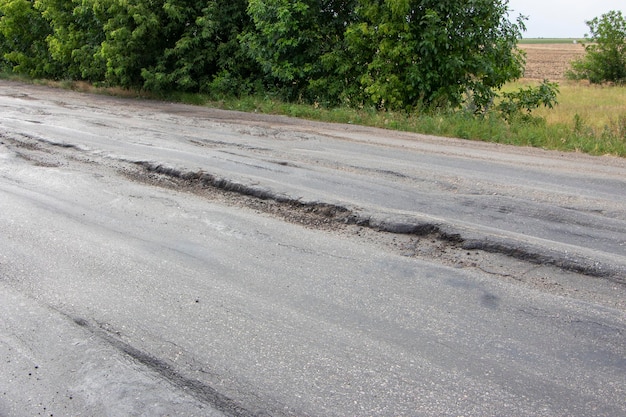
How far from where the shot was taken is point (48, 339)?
13.2ft

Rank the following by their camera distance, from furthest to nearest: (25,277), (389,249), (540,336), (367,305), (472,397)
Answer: (389,249) < (25,277) < (367,305) < (540,336) < (472,397)

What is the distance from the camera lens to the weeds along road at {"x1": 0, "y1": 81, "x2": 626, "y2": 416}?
11.3 ft

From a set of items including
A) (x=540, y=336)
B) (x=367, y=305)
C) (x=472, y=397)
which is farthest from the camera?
(x=367, y=305)

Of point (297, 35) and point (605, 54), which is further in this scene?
point (605, 54)

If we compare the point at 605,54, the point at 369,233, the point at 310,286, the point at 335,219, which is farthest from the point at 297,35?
the point at 605,54

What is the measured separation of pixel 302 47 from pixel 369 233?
1140 centimetres

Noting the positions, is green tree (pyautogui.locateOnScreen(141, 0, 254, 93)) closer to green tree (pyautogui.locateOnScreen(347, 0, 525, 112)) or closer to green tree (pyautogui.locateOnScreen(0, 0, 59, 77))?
green tree (pyautogui.locateOnScreen(347, 0, 525, 112))

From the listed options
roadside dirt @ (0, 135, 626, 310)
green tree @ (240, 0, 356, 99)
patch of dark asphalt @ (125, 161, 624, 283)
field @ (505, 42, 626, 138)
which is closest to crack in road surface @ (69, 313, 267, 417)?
roadside dirt @ (0, 135, 626, 310)

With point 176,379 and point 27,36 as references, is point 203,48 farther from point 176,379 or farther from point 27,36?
point 176,379

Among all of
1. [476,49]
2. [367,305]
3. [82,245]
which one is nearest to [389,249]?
[367,305]

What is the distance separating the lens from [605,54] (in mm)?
32969

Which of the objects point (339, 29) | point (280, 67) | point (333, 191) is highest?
point (339, 29)

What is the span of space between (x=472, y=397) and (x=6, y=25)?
25214mm

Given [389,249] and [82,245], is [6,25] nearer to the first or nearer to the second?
[82,245]
